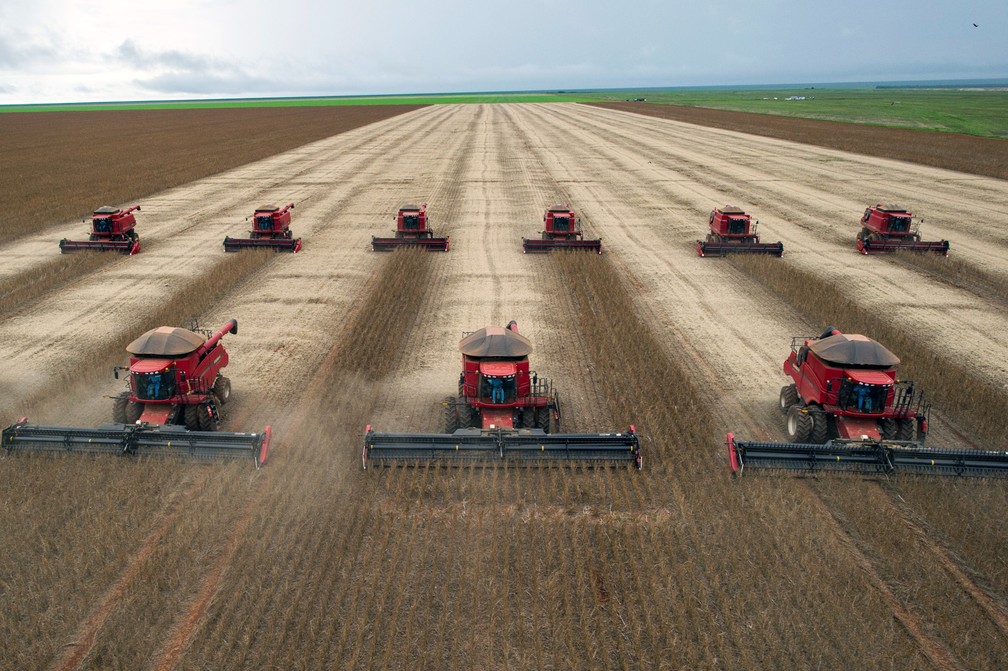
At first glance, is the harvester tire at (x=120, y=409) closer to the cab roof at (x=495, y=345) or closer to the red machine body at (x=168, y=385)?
the red machine body at (x=168, y=385)

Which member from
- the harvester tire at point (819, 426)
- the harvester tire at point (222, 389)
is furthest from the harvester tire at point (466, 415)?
the harvester tire at point (819, 426)

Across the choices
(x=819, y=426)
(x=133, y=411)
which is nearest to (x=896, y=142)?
(x=819, y=426)

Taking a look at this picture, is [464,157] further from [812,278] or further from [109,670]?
[109,670]

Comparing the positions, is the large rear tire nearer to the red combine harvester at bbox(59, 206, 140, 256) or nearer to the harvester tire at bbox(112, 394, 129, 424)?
the harvester tire at bbox(112, 394, 129, 424)

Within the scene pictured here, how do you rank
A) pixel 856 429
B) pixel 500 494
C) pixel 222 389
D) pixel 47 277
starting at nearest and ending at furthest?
pixel 500 494, pixel 856 429, pixel 222 389, pixel 47 277

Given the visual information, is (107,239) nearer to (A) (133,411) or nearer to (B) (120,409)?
(B) (120,409)

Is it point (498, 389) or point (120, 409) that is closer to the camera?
point (498, 389)

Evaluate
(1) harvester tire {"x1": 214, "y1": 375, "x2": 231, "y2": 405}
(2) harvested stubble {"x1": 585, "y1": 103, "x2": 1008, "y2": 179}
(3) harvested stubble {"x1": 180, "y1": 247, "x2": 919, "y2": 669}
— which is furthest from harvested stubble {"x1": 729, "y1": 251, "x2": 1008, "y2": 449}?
(2) harvested stubble {"x1": 585, "y1": 103, "x2": 1008, "y2": 179}
